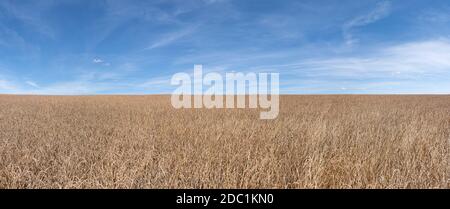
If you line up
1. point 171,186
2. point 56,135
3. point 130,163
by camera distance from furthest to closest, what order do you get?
point 56,135, point 130,163, point 171,186

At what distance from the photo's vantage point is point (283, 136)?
Answer: 20.6 feet

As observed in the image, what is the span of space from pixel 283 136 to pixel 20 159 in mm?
5303

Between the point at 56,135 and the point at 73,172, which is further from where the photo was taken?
the point at 56,135

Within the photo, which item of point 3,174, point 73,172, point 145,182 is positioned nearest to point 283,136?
point 145,182

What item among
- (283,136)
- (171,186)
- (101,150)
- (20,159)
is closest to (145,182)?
(171,186)

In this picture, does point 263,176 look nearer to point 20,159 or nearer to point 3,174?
point 3,174

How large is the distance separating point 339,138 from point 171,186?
4.41 metres

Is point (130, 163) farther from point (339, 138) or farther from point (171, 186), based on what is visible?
point (339, 138)

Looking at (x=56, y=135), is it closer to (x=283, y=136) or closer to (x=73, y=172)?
(x=73, y=172)

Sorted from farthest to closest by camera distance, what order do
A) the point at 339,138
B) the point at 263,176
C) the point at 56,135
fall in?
1. the point at 56,135
2. the point at 339,138
3. the point at 263,176
